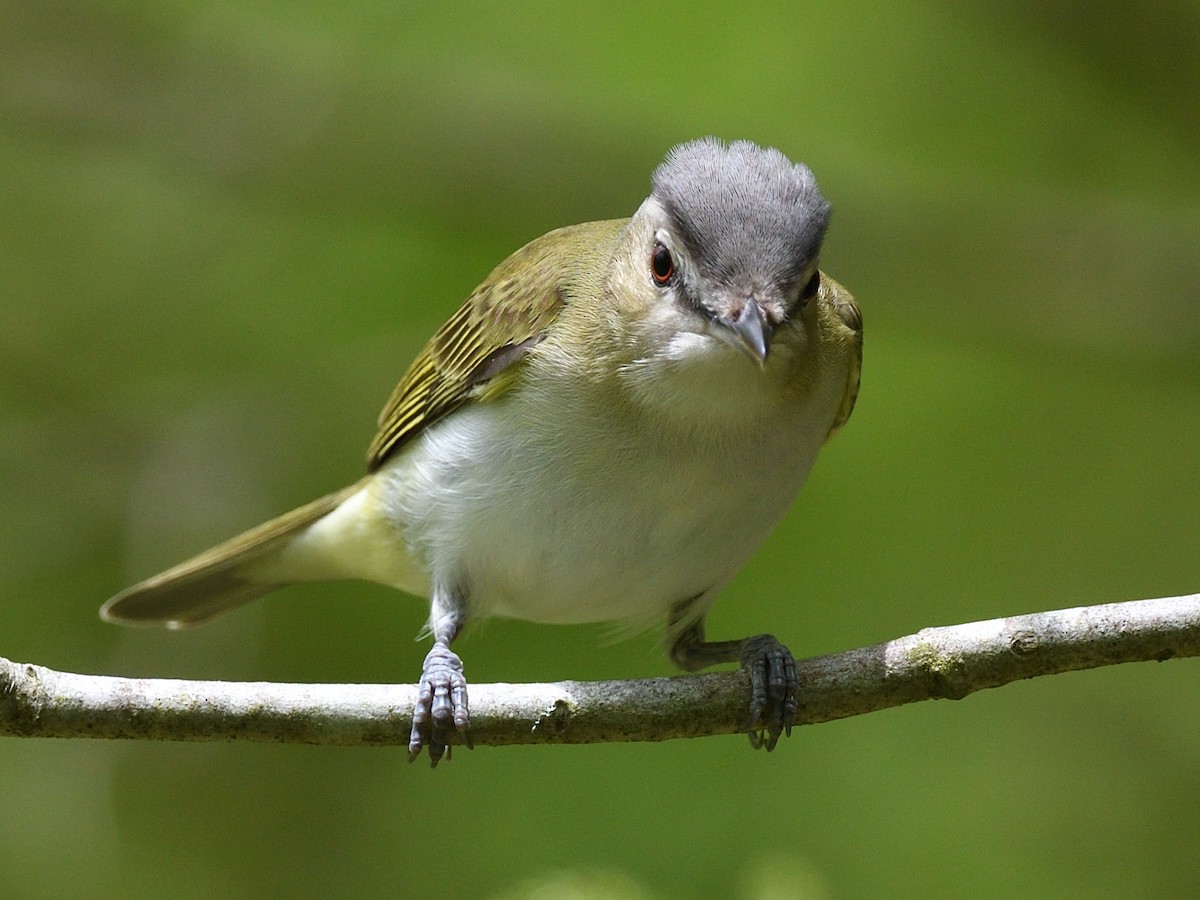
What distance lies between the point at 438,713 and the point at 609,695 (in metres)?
0.51

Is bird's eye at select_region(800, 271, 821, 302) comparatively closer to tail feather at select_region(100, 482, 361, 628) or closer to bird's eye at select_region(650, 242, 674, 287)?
bird's eye at select_region(650, 242, 674, 287)

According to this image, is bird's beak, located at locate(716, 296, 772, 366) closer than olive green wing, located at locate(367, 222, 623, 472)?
Yes

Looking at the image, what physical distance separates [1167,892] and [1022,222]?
9.26 ft

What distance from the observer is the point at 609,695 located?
304cm

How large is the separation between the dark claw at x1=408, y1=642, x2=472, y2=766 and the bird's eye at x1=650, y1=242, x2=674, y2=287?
115 cm

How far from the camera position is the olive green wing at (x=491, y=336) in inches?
148

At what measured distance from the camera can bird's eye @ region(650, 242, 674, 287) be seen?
10.8 ft

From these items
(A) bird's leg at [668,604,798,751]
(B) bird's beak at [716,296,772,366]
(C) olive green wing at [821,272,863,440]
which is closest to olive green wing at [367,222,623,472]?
(C) olive green wing at [821,272,863,440]

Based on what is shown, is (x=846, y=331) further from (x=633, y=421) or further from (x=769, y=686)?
(x=769, y=686)

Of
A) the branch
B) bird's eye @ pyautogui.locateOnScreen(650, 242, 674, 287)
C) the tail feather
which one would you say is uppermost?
bird's eye @ pyautogui.locateOnScreen(650, 242, 674, 287)

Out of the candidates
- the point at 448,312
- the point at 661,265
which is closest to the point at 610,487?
the point at 661,265

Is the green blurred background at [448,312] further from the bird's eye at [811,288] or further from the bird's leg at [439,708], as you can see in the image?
the bird's eye at [811,288]

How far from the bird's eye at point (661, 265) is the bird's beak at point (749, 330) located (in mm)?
295

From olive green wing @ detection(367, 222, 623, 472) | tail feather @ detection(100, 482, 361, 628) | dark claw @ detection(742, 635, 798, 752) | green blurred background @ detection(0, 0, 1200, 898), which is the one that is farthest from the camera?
green blurred background @ detection(0, 0, 1200, 898)
